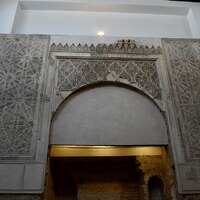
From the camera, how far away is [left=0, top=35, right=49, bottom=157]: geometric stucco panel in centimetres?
A: 323

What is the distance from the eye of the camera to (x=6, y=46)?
3969mm

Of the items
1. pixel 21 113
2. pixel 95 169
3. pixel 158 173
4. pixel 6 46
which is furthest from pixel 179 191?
pixel 6 46

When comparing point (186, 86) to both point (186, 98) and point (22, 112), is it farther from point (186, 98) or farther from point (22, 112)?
point (22, 112)

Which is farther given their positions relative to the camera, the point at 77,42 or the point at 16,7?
the point at 16,7

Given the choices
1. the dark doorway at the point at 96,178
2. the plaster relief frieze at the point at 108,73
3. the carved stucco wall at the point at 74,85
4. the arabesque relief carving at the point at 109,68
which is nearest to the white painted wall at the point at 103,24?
the carved stucco wall at the point at 74,85

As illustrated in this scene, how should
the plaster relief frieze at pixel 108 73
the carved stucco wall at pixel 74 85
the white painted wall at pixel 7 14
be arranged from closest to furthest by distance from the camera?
1. the carved stucco wall at pixel 74 85
2. the plaster relief frieze at pixel 108 73
3. the white painted wall at pixel 7 14

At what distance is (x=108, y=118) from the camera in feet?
11.6

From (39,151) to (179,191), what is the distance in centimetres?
171

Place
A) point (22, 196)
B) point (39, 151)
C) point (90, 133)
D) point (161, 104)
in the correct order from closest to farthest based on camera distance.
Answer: point (22, 196), point (39, 151), point (90, 133), point (161, 104)

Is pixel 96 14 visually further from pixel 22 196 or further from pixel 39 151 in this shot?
pixel 22 196

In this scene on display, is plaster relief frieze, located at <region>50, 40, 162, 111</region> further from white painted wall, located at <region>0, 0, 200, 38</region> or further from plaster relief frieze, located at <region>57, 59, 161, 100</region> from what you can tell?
white painted wall, located at <region>0, 0, 200, 38</region>

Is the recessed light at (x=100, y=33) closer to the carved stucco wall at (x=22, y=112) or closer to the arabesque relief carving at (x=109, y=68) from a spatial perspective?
the arabesque relief carving at (x=109, y=68)

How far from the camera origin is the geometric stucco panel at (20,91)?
10.6ft

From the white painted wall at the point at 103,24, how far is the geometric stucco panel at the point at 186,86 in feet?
2.01
